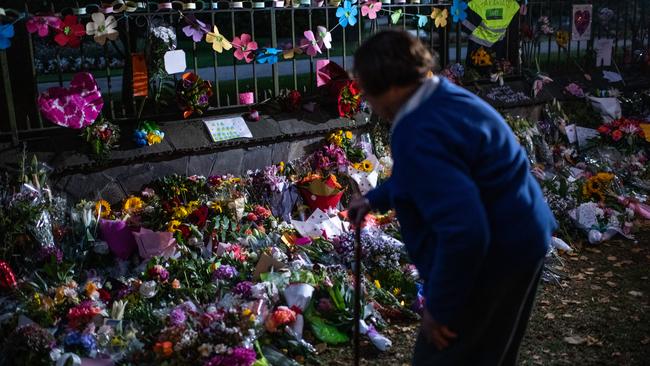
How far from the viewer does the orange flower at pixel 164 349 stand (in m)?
3.61

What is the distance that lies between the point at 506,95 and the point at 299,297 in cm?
466

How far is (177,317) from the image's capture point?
383 centimetres

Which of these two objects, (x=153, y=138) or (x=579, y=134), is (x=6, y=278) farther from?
(x=579, y=134)

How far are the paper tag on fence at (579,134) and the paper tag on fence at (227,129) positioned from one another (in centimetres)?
385

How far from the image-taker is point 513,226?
2.01 metres

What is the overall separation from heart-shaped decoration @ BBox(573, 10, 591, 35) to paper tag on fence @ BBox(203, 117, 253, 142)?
496 centimetres

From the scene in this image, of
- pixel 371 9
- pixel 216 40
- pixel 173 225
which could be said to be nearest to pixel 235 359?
pixel 173 225

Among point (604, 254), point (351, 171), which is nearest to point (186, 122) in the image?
point (351, 171)

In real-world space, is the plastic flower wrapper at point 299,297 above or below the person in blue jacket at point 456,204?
below

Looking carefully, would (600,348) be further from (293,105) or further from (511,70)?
(511,70)

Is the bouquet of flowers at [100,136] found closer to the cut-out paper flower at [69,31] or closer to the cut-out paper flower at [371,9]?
the cut-out paper flower at [69,31]

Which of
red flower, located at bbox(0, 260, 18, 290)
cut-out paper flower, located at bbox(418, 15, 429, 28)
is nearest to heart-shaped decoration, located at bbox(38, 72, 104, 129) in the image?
red flower, located at bbox(0, 260, 18, 290)

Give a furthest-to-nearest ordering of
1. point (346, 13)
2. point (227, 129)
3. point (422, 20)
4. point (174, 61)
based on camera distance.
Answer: point (422, 20) → point (346, 13) → point (227, 129) → point (174, 61)

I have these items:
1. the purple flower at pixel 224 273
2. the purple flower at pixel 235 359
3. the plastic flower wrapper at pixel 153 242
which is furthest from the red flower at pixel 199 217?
the purple flower at pixel 235 359
